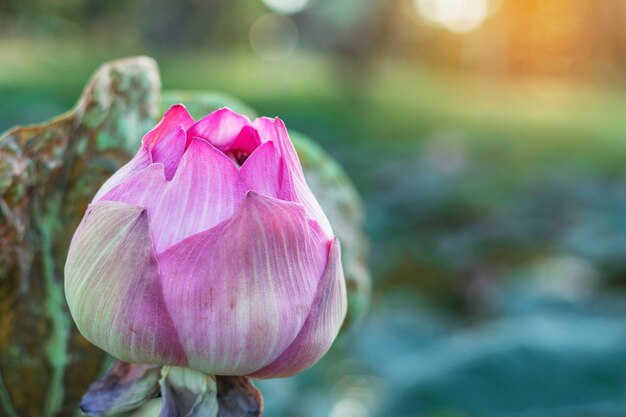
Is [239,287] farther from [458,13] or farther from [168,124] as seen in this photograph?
[458,13]

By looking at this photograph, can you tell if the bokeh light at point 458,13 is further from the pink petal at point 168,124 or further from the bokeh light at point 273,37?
the pink petal at point 168,124

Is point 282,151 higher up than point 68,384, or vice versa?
point 282,151

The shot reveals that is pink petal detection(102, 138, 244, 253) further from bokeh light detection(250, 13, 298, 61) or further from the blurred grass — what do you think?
bokeh light detection(250, 13, 298, 61)

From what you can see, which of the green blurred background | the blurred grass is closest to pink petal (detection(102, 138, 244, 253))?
the green blurred background

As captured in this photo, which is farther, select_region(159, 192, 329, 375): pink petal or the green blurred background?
the green blurred background

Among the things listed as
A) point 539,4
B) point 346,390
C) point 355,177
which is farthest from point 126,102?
point 539,4

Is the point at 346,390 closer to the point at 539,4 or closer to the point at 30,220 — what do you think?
the point at 30,220

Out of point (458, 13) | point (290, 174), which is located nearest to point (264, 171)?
point (290, 174)

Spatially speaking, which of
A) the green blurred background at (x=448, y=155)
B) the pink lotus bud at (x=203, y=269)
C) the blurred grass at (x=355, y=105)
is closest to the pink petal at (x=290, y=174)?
the pink lotus bud at (x=203, y=269)

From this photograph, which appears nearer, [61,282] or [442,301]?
[61,282]
